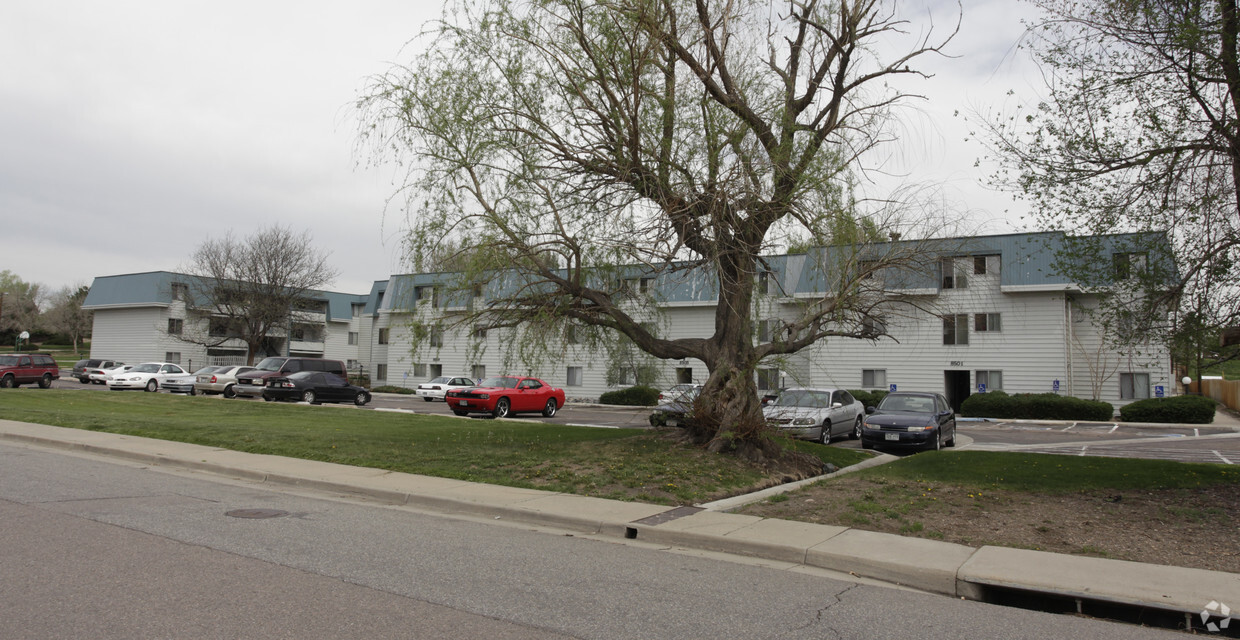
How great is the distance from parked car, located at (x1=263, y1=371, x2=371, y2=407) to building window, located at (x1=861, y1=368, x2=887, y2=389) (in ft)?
79.4

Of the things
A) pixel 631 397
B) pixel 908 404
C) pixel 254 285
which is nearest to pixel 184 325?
pixel 254 285

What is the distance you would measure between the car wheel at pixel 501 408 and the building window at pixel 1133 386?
27.4m

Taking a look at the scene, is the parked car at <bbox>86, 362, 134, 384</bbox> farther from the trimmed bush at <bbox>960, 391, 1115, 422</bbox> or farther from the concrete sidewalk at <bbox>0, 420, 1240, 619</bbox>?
the trimmed bush at <bbox>960, 391, 1115, 422</bbox>

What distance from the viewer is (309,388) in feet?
107

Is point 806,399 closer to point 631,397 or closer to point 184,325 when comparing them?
point 631,397

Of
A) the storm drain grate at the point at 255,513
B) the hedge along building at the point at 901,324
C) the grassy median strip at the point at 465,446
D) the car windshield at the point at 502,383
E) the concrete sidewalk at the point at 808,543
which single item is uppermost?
the hedge along building at the point at 901,324

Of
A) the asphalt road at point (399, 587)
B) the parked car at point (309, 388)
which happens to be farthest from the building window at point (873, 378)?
the asphalt road at point (399, 587)

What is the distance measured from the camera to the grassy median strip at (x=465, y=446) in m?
12.0

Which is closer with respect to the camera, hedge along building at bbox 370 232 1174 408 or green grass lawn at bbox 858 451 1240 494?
green grass lawn at bbox 858 451 1240 494

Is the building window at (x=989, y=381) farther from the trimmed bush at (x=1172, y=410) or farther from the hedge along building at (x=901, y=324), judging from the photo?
the trimmed bush at (x=1172, y=410)

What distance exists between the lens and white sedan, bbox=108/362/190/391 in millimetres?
37875

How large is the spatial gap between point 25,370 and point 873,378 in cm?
4059

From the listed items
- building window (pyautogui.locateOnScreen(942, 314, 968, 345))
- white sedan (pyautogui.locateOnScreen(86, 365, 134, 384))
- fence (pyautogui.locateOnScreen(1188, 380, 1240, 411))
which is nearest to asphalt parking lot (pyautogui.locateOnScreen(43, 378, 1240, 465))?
building window (pyautogui.locateOnScreen(942, 314, 968, 345))

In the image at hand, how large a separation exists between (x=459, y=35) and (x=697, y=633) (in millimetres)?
11516
